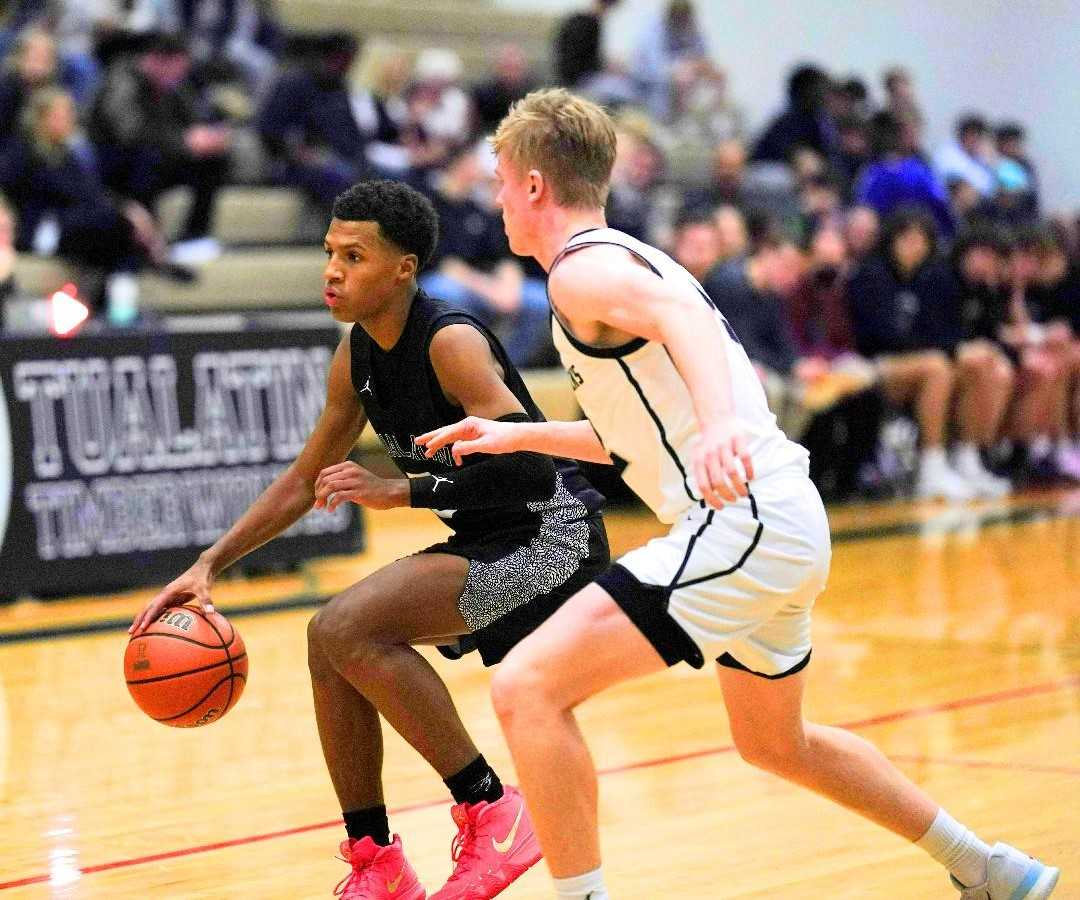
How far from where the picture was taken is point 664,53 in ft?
53.9

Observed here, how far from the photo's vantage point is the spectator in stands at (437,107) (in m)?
13.0

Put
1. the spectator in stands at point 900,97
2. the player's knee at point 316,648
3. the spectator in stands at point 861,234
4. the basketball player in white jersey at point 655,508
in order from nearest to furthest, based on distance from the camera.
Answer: the basketball player in white jersey at point 655,508
the player's knee at point 316,648
the spectator in stands at point 861,234
the spectator in stands at point 900,97

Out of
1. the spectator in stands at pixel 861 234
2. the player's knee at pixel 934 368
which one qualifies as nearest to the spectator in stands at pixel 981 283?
the player's knee at pixel 934 368

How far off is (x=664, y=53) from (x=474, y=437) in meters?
13.7

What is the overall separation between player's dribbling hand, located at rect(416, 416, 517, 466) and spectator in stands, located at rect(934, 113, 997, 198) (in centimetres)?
1402

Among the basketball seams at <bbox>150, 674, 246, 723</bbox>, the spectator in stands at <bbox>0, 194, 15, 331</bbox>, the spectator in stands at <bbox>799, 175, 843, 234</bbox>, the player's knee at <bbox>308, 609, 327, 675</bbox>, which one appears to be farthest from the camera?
the spectator in stands at <bbox>799, 175, 843, 234</bbox>

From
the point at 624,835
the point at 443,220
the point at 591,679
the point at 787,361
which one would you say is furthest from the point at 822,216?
the point at 591,679

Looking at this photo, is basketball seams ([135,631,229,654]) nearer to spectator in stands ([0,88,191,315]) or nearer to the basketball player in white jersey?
the basketball player in white jersey

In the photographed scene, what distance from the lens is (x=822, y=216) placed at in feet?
45.8

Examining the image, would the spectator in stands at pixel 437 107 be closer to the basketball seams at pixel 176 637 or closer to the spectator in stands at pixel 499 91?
the spectator in stands at pixel 499 91

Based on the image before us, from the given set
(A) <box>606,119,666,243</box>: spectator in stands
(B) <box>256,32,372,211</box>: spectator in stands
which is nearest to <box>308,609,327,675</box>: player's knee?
(A) <box>606,119,666,243</box>: spectator in stands

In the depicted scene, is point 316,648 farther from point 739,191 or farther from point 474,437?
point 739,191

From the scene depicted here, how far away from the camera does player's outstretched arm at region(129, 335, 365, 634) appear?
3789mm

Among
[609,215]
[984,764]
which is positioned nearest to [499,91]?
[609,215]
